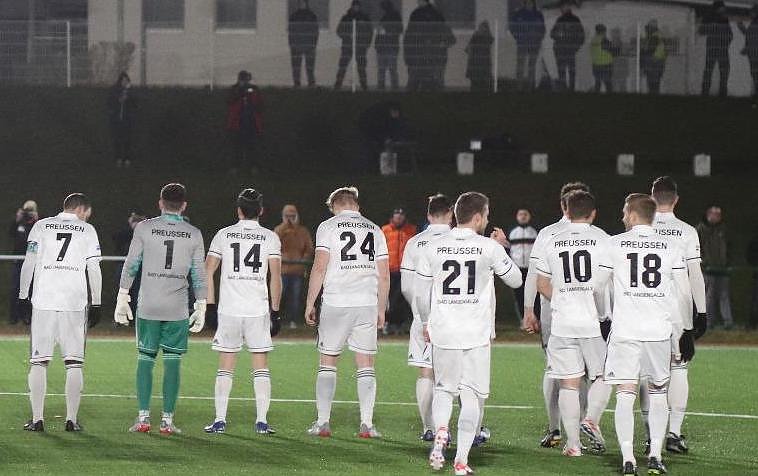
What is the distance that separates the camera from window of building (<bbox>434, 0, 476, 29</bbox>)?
3712cm

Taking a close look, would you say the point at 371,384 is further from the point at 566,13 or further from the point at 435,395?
the point at 566,13

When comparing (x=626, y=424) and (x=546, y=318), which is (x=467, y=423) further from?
(x=546, y=318)

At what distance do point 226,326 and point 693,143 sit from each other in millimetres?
21528

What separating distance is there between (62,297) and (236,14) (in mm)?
24156

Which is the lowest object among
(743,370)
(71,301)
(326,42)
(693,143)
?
(743,370)

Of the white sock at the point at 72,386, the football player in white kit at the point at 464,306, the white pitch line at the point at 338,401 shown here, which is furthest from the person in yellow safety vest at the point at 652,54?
the football player in white kit at the point at 464,306

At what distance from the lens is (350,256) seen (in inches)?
511

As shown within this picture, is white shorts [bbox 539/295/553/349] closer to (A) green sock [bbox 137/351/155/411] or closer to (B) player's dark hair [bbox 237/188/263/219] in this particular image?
(B) player's dark hair [bbox 237/188/263/219]

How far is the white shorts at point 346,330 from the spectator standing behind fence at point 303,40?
66.9 feet

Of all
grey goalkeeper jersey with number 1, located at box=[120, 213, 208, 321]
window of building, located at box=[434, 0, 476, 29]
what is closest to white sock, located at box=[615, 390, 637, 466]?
grey goalkeeper jersey with number 1, located at box=[120, 213, 208, 321]

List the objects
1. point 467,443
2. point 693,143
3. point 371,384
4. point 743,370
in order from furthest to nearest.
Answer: point 693,143 < point 743,370 < point 371,384 < point 467,443

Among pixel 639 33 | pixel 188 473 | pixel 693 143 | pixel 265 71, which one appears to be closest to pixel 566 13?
pixel 639 33

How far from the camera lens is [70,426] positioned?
42.5ft

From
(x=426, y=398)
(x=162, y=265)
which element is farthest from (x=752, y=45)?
(x=162, y=265)
